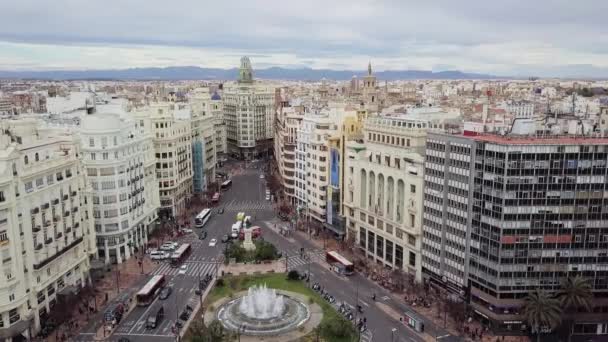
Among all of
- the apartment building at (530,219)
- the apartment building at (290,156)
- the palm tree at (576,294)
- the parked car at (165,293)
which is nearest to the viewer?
the palm tree at (576,294)

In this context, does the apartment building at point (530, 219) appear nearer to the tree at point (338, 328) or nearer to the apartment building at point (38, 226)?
the tree at point (338, 328)

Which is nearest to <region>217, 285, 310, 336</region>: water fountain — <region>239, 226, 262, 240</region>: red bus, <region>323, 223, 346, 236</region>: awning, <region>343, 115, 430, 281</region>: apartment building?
<region>343, 115, 430, 281</region>: apartment building

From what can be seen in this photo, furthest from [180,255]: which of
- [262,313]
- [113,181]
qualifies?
[262,313]

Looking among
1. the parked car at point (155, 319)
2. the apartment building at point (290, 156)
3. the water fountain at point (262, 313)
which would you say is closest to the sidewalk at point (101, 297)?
the parked car at point (155, 319)

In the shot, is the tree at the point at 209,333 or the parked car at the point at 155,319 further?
A: the parked car at the point at 155,319

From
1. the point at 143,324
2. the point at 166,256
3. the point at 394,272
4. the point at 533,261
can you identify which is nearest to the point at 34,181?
the point at 143,324

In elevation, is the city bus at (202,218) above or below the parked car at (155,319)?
above

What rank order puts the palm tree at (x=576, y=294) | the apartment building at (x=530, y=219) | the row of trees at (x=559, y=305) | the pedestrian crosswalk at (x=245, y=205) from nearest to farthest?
the row of trees at (x=559, y=305) → the palm tree at (x=576, y=294) → the apartment building at (x=530, y=219) → the pedestrian crosswalk at (x=245, y=205)

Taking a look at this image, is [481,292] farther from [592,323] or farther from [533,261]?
[592,323]

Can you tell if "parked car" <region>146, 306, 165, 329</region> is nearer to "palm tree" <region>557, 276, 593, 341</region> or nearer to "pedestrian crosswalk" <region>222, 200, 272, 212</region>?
"palm tree" <region>557, 276, 593, 341</region>
